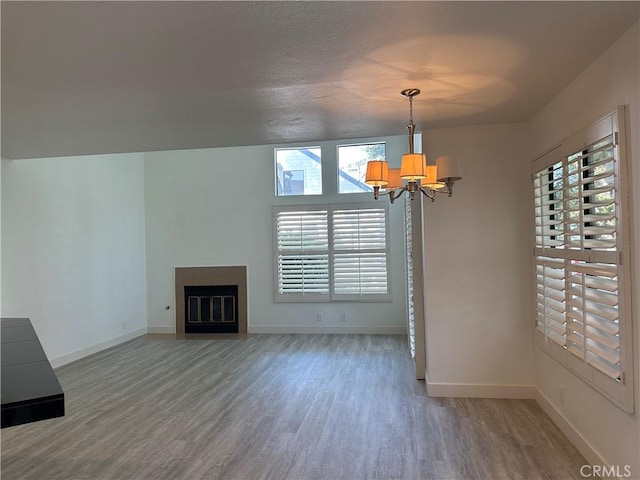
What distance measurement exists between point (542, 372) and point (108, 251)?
5.81m

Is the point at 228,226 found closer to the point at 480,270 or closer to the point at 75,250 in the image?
the point at 75,250

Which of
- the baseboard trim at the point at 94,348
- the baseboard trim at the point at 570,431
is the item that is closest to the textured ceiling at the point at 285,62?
the baseboard trim at the point at 570,431

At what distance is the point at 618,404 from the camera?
2.17 metres

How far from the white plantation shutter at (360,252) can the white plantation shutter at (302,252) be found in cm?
20

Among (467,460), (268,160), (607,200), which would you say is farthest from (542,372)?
(268,160)

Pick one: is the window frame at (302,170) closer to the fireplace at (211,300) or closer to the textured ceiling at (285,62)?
the fireplace at (211,300)

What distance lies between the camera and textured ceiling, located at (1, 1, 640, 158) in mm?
1774

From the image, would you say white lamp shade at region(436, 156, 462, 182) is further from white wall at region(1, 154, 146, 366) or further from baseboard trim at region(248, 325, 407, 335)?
white wall at region(1, 154, 146, 366)

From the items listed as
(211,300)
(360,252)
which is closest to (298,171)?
(360,252)

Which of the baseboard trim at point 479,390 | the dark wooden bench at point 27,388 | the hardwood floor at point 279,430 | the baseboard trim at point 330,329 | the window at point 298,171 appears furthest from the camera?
the window at point 298,171

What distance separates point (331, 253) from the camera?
670 cm

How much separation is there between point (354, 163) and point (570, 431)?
480 centimetres

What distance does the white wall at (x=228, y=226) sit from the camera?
6707mm

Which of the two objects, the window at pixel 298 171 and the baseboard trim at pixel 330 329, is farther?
the window at pixel 298 171
